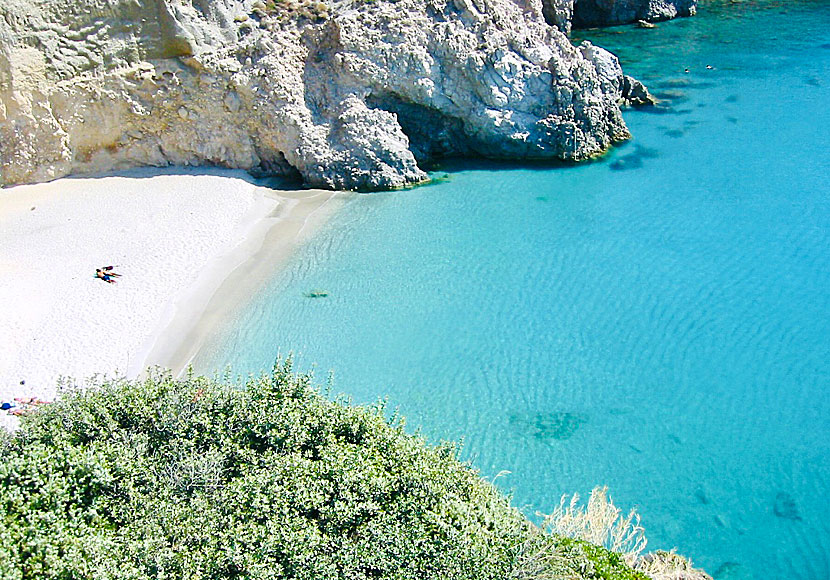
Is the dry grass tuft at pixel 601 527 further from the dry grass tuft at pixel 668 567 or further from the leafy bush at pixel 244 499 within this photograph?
the leafy bush at pixel 244 499

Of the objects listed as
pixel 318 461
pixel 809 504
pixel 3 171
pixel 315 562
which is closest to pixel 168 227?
pixel 3 171

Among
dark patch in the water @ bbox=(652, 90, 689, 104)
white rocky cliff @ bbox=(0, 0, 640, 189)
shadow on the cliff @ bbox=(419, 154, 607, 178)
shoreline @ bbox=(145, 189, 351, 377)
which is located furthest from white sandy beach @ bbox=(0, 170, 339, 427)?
dark patch in the water @ bbox=(652, 90, 689, 104)

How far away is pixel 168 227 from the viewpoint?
26.3m

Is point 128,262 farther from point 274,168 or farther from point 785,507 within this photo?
point 785,507

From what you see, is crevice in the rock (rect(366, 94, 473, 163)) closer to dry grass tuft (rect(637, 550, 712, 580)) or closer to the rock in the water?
the rock in the water

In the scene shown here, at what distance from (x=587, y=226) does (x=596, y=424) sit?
1149 cm

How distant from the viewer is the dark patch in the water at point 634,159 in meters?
32.0

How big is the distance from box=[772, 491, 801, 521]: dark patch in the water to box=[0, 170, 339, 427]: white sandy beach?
51.4ft

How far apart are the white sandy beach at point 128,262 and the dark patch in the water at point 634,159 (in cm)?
1303

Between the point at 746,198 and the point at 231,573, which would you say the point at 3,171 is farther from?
the point at 746,198

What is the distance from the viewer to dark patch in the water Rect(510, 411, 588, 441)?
17.2 meters

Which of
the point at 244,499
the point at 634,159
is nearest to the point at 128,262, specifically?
the point at 244,499

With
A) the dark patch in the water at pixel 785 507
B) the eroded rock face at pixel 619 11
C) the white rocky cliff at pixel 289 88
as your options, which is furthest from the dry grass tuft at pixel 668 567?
the eroded rock face at pixel 619 11

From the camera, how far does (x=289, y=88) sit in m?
29.5
